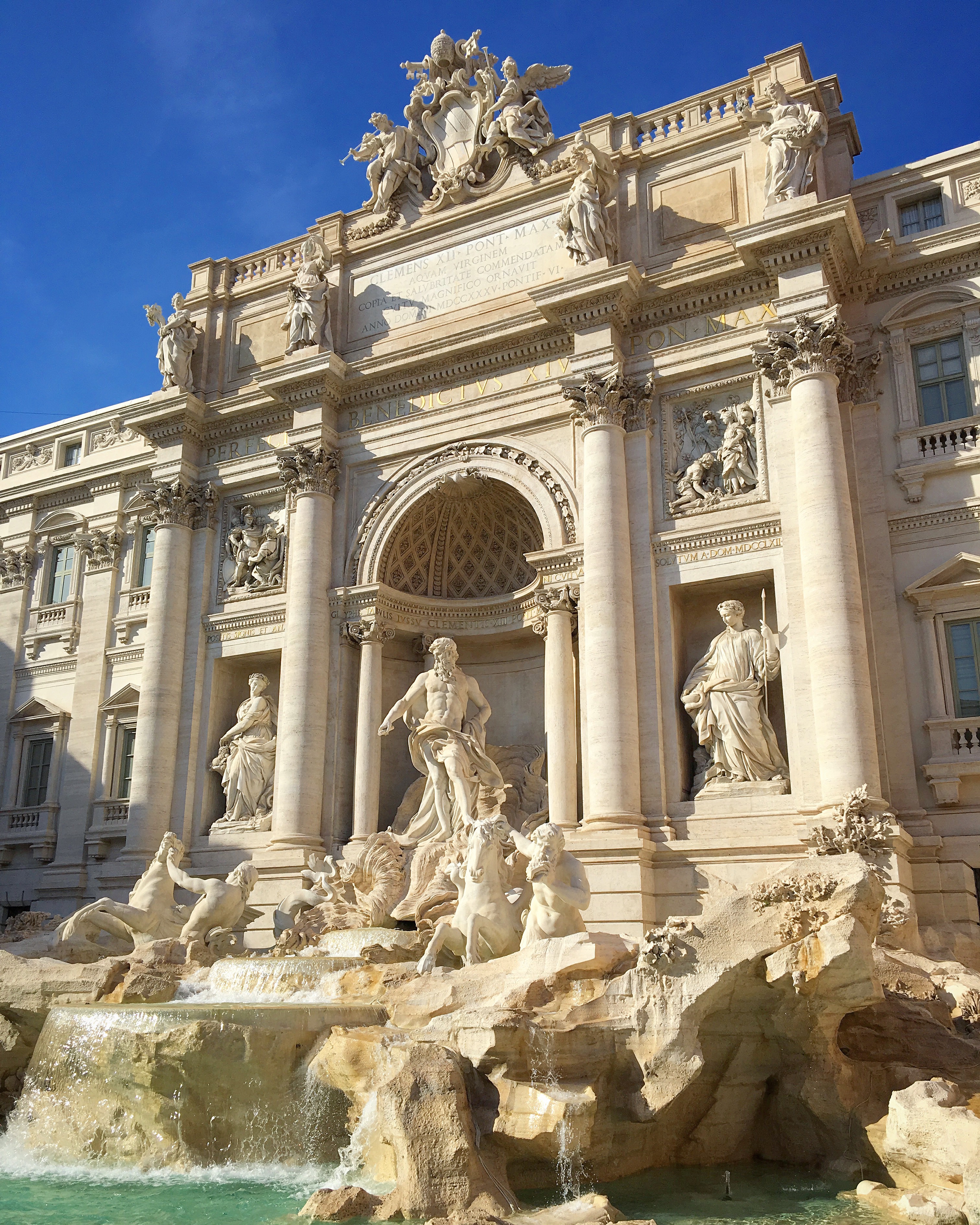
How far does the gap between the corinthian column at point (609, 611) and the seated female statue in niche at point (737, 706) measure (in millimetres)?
1105

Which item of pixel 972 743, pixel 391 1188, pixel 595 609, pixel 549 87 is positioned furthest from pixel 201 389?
pixel 391 1188

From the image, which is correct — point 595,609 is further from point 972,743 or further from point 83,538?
point 83,538

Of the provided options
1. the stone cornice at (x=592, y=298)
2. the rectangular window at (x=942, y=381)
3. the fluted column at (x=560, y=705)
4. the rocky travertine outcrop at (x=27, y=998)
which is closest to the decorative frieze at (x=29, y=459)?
the stone cornice at (x=592, y=298)

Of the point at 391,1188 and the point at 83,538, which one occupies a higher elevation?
the point at 83,538

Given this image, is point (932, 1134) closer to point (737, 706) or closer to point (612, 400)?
point (737, 706)

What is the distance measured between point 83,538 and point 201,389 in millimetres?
4483

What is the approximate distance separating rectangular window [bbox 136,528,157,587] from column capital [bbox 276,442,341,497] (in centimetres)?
427

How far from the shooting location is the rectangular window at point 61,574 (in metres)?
26.5

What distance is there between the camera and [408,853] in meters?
19.1

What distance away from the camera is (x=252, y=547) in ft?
75.3

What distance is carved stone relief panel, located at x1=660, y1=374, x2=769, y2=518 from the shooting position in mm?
18609

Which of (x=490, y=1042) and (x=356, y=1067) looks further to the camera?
(x=356, y=1067)

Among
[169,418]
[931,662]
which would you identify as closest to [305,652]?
[169,418]

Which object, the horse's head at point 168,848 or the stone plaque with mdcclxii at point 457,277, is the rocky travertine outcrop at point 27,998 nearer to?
the horse's head at point 168,848
